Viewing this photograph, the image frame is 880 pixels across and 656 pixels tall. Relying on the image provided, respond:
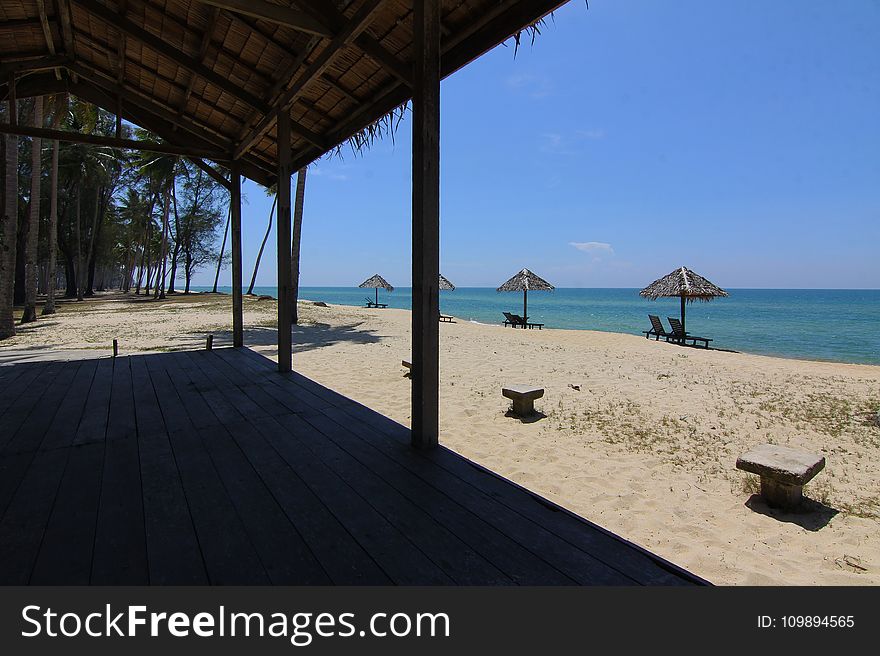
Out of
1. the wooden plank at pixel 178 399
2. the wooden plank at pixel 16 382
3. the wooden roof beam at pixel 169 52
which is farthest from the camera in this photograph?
the wooden roof beam at pixel 169 52

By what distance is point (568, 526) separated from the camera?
1.95 meters

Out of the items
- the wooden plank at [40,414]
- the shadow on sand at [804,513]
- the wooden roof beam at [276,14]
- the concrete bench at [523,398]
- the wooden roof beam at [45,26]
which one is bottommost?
the shadow on sand at [804,513]

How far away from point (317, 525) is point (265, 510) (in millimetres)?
314

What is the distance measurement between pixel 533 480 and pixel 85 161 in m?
29.8

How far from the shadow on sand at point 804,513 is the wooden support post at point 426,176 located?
2653 millimetres

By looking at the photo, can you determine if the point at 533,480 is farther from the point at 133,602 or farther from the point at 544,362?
the point at 544,362

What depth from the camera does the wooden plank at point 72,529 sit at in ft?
5.08

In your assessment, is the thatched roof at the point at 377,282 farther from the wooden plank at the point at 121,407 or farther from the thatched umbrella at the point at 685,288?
the wooden plank at the point at 121,407

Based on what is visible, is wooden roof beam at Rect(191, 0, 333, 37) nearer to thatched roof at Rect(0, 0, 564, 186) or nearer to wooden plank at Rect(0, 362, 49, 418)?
thatched roof at Rect(0, 0, 564, 186)

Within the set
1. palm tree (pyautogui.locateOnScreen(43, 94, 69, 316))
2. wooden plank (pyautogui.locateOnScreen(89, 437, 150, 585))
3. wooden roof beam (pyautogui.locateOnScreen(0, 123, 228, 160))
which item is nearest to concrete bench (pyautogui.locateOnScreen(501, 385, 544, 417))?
wooden plank (pyautogui.locateOnScreen(89, 437, 150, 585))

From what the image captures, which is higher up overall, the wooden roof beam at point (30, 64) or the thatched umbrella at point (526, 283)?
the wooden roof beam at point (30, 64)

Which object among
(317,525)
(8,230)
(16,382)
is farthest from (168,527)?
(8,230)

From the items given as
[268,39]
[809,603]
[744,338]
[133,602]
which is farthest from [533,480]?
[744,338]

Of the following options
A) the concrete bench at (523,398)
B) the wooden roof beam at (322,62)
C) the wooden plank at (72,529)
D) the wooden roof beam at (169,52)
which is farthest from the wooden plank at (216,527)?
the wooden roof beam at (169,52)
